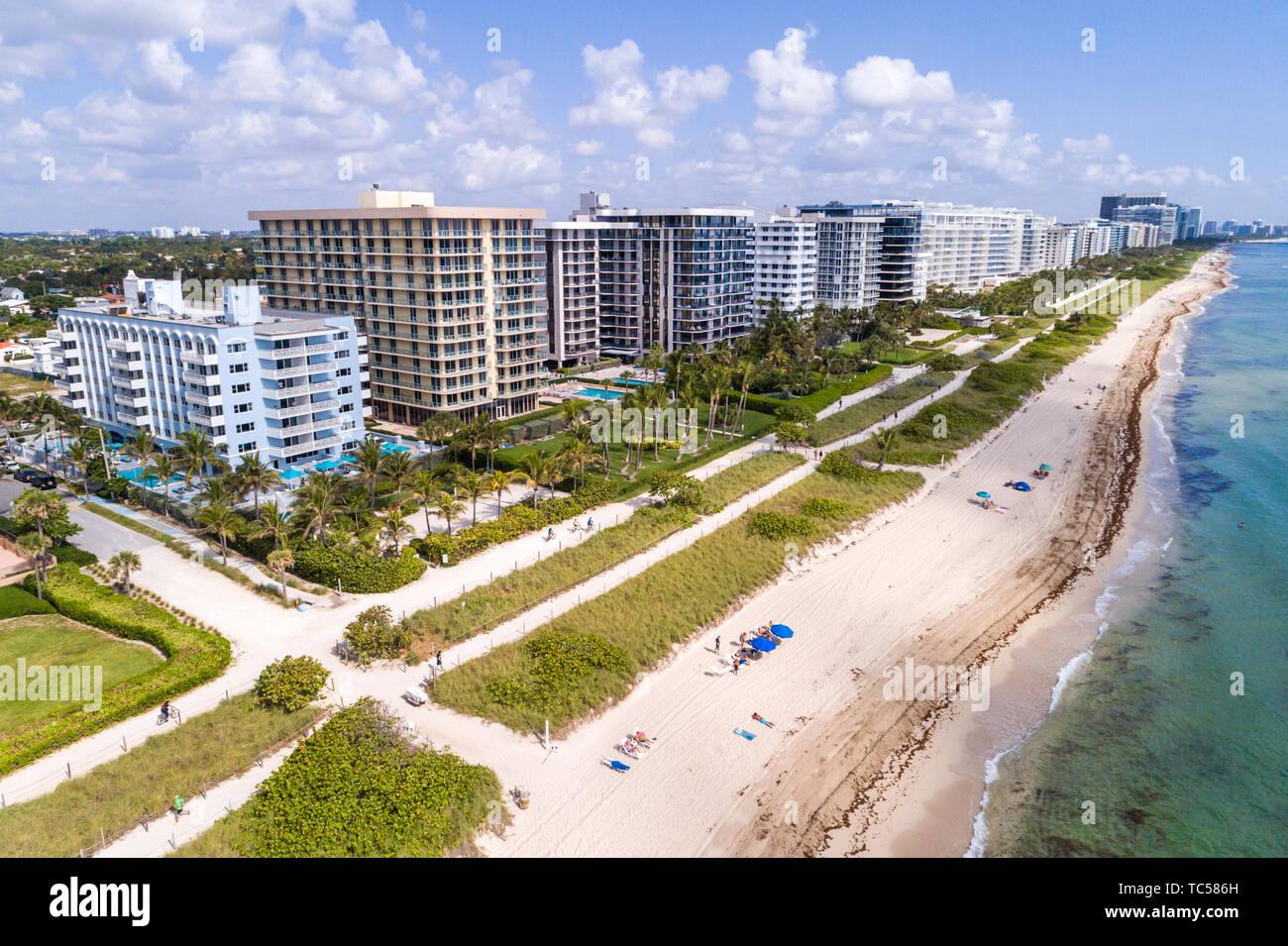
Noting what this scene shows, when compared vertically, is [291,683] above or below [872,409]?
below

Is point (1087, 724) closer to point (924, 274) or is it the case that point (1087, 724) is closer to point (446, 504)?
point (446, 504)

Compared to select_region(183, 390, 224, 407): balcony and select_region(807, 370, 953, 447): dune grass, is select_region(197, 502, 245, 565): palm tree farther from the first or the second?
select_region(807, 370, 953, 447): dune grass

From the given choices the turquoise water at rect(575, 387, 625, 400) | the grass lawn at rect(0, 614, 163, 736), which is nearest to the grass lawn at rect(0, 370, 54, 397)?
the turquoise water at rect(575, 387, 625, 400)

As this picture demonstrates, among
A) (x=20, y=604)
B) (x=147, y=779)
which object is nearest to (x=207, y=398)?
(x=20, y=604)

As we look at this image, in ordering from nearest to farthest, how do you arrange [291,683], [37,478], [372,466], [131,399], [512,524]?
[291,683] < [372,466] < [512,524] < [37,478] < [131,399]

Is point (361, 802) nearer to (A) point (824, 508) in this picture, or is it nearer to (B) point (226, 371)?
(A) point (824, 508)
